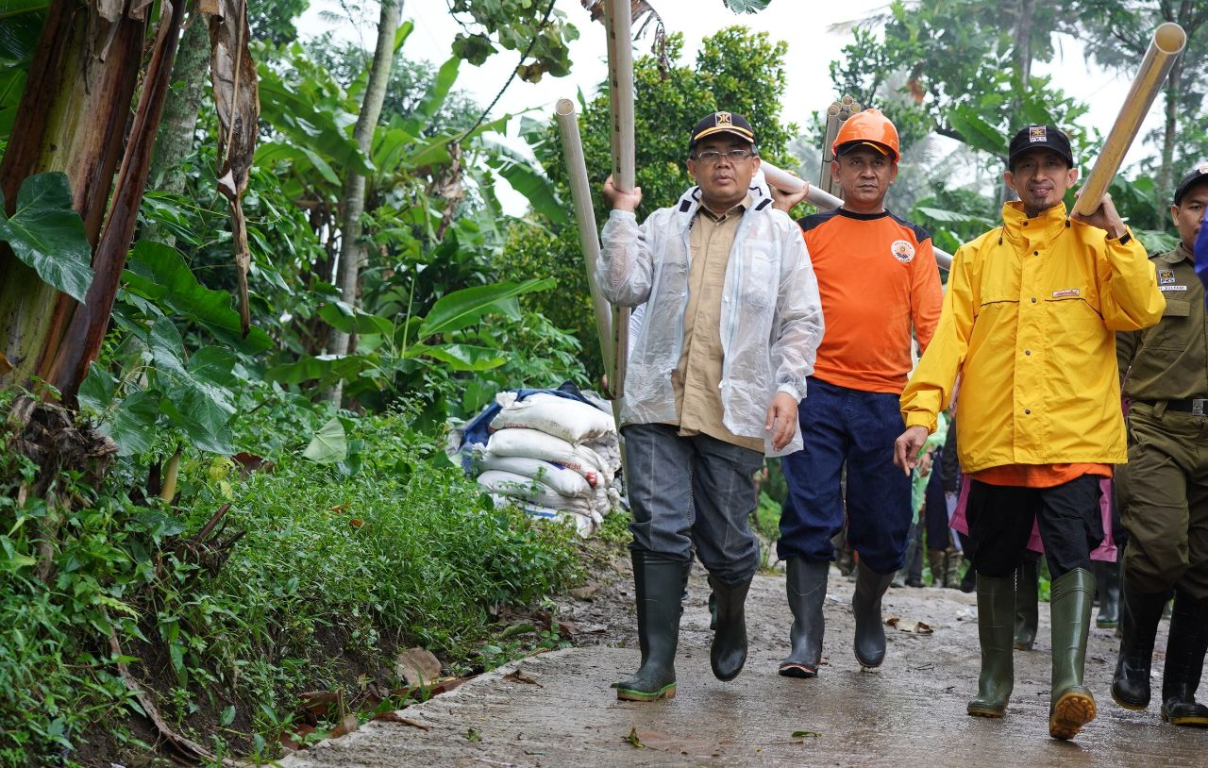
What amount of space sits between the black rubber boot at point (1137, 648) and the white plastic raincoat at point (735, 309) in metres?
1.36

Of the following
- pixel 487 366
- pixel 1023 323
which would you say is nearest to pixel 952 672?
pixel 1023 323

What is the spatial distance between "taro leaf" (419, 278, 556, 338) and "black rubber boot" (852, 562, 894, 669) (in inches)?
243

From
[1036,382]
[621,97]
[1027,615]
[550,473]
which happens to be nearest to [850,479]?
[1036,382]

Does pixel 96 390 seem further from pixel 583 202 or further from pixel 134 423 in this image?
pixel 583 202

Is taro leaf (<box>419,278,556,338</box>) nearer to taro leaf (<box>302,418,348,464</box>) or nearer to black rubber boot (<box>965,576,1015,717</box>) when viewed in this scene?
taro leaf (<box>302,418,348,464</box>)

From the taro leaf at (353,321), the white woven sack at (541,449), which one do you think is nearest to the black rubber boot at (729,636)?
the white woven sack at (541,449)

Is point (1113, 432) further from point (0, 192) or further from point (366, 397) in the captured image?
point (366, 397)

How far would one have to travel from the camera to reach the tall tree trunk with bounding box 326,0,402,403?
11.3 m

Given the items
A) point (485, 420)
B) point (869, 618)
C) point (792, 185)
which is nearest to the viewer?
point (869, 618)

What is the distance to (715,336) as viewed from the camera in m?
4.53

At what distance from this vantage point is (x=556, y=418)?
30.7ft

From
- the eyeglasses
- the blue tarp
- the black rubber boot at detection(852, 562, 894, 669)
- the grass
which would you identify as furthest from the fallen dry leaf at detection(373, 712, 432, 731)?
the blue tarp

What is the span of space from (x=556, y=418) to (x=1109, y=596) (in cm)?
386

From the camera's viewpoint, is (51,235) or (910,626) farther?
(910,626)
